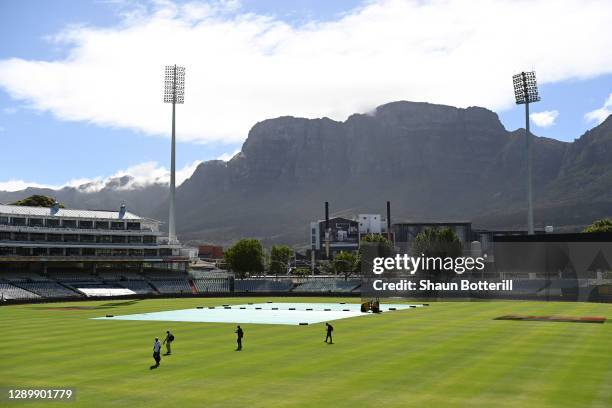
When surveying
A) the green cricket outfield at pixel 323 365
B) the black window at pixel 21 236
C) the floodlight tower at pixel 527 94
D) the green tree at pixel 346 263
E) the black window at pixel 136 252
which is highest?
the floodlight tower at pixel 527 94

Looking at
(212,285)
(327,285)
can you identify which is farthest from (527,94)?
(212,285)

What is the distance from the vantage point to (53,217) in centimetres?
Answer: 13138

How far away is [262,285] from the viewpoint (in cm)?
13450

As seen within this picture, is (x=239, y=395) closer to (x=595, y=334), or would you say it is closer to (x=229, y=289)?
(x=595, y=334)

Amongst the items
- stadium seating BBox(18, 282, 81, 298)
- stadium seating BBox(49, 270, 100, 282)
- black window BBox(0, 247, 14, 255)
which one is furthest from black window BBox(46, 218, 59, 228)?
stadium seating BBox(18, 282, 81, 298)

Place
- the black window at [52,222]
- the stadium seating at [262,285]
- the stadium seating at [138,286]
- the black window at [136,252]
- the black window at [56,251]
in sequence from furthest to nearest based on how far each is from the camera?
the black window at [136,252]
the stadium seating at [262,285]
the black window at [52,222]
the black window at [56,251]
the stadium seating at [138,286]

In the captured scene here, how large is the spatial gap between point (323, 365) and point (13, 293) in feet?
278

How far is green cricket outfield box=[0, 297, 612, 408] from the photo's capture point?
1041 inches

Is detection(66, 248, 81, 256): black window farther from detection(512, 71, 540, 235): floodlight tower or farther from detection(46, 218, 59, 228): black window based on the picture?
detection(512, 71, 540, 235): floodlight tower

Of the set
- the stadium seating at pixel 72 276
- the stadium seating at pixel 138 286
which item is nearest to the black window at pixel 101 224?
the stadium seating at pixel 72 276

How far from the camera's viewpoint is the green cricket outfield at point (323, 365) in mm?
26453

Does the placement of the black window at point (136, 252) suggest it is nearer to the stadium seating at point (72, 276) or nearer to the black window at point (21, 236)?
the stadium seating at point (72, 276)

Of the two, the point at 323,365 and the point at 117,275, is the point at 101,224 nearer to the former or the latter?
the point at 117,275

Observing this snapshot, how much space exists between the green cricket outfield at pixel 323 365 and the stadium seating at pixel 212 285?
74498 mm
